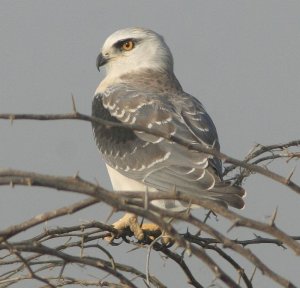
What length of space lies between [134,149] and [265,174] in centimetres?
342

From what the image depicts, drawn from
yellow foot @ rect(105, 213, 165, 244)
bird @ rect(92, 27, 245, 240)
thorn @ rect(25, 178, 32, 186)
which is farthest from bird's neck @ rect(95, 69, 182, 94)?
thorn @ rect(25, 178, 32, 186)

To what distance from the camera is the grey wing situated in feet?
17.7

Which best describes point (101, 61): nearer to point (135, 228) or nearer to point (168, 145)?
point (168, 145)

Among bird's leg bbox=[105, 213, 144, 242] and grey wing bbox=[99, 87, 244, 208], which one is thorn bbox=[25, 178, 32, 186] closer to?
grey wing bbox=[99, 87, 244, 208]

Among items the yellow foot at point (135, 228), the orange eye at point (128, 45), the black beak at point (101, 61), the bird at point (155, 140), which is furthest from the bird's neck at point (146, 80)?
the yellow foot at point (135, 228)

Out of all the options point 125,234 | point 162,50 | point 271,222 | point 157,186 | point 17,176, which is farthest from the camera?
point 162,50

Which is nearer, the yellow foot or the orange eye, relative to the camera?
the yellow foot

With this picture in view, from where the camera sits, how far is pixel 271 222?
2.55m

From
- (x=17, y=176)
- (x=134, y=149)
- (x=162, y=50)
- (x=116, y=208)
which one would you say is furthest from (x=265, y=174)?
(x=162, y=50)

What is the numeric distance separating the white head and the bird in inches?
2.2

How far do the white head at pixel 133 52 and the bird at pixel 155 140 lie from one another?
0.19 ft

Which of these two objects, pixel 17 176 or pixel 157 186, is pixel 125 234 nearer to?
pixel 157 186

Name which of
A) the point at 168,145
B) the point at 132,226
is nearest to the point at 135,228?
the point at 132,226

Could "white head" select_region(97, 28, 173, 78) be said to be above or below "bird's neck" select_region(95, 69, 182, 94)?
above
